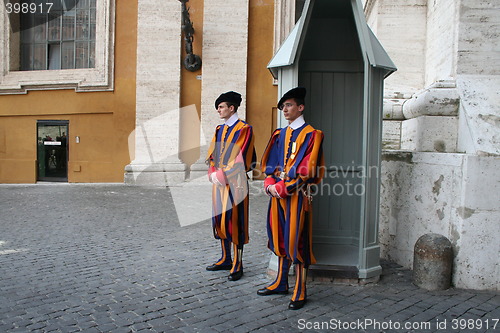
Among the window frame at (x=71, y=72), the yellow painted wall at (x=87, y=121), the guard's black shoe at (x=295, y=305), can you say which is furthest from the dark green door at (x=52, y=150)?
the guard's black shoe at (x=295, y=305)

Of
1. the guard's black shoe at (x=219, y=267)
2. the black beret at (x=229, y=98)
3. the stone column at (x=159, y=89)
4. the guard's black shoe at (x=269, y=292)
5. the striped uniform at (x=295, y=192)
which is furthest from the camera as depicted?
the stone column at (x=159, y=89)

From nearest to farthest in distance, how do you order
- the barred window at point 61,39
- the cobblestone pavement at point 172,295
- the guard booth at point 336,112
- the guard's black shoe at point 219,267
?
1. the cobblestone pavement at point 172,295
2. the guard's black shoe at point 219,267
3. the guard booth at point 336,112
4. the barred window at point 61,39

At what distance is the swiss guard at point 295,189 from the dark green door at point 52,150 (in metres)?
10.6

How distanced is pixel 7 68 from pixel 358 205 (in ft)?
39.9

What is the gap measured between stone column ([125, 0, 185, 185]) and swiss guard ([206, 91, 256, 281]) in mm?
7536

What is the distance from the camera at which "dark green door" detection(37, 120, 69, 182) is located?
12852 millimetres

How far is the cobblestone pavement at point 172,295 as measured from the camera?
3279 mm

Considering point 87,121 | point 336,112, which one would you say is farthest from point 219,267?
point 87,121

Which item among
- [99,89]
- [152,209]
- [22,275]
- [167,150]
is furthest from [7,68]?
[22,275]

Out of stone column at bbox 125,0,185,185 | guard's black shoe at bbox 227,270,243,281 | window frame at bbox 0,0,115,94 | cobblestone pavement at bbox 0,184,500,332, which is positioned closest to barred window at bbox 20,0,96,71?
window frame at bbox 0,0,115,94

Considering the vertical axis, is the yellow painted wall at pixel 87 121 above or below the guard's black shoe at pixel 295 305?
above

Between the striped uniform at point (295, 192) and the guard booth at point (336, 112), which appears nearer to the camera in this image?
the striped uniform at point (295, 192)

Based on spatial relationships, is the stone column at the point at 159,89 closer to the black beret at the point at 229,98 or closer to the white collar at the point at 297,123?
the black beret at the point at 229,98

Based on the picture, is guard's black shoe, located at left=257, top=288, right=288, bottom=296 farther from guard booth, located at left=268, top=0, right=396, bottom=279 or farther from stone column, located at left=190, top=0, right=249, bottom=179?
stone column, located at left=190, top=0, right=249, bottom=179
